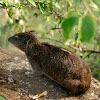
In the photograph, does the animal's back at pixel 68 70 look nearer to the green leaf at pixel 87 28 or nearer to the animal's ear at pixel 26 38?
the animal's ear at pixel 26 38

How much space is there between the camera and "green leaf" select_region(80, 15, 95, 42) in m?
0.93

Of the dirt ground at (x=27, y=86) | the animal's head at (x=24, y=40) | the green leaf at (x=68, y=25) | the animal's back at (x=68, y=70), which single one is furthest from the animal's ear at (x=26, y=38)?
the green leaf at (x=68, y=25)

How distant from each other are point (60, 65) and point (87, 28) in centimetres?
299

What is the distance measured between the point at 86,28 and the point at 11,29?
6.67 metres

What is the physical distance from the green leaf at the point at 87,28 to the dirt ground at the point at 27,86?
2.75 m

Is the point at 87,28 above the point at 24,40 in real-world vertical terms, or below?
above

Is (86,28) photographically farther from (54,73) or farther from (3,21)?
(3,21)

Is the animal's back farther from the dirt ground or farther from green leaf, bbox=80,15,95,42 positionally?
green leaf, bbox=80,15,95,42

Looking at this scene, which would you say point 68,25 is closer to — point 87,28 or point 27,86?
point 87,28

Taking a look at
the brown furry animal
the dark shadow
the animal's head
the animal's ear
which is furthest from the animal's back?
the animal's ear

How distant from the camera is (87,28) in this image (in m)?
0.93

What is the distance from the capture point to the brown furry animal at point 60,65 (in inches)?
145

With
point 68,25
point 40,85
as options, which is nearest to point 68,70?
point 40,85

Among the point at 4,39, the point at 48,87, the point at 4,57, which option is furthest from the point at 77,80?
the point at 4,39
